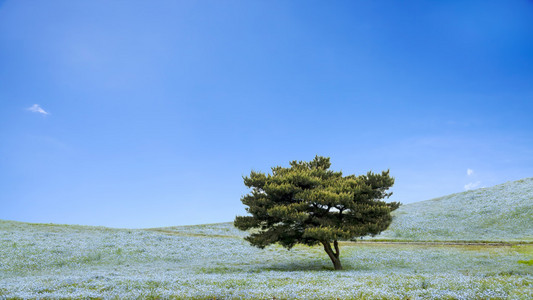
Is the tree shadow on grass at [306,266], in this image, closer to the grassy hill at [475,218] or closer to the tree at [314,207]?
the tree at [314,207]

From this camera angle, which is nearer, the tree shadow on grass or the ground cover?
the ground cover

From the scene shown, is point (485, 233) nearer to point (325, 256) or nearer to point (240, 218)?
point (325, 256)

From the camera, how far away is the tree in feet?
102

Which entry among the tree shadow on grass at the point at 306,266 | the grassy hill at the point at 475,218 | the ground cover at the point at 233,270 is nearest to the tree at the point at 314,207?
the tree shadow on grass at the point at 306,266

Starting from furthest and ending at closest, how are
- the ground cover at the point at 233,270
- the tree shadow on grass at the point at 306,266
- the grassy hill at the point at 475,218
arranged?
the grassy hill at the point at 475,218 < the tree shadow on grass at the point at 306,266 < the ground cover at the point at 233,270

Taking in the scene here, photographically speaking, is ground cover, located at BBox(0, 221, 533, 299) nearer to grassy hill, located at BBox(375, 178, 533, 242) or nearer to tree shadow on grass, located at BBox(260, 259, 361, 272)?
tree shadow on grass, located at BBox(260, 259, 361, 272)

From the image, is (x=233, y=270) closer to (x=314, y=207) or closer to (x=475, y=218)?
(x=314, y=207)

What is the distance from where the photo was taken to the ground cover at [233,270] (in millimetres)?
18641

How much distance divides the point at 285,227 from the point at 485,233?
4152cm

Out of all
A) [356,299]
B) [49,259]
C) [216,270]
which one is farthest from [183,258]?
[356,299]

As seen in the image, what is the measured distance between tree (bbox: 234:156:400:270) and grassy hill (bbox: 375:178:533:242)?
2872 cm

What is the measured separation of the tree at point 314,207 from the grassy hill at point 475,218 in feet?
94.2

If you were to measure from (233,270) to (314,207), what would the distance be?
9.54 m

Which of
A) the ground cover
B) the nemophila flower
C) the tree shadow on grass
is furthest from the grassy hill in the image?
the tree shadow on grass
